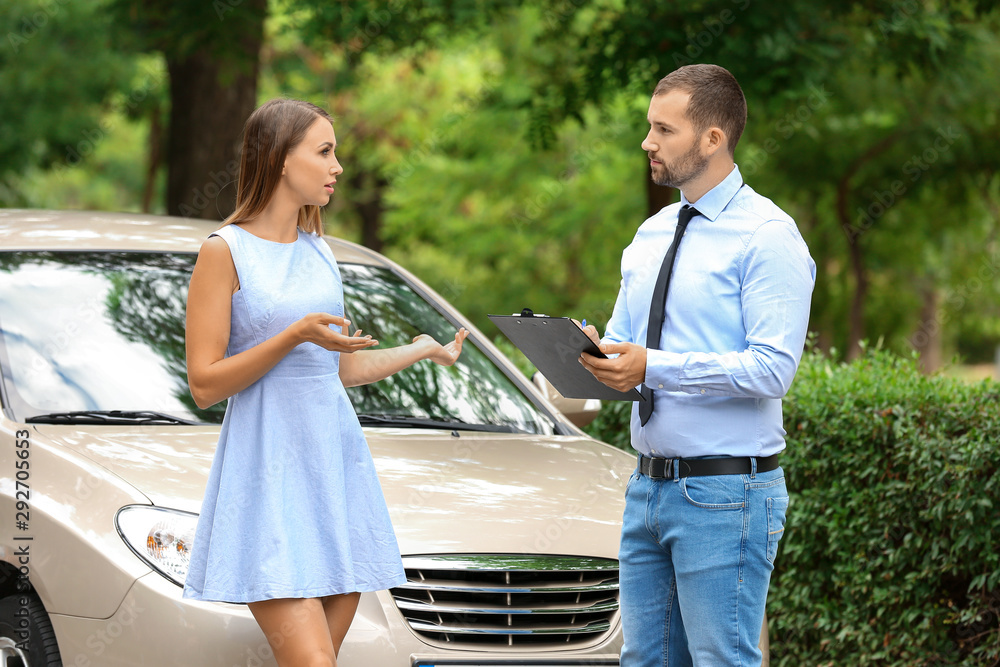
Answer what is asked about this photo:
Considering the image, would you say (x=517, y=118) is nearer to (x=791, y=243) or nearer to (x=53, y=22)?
(x=53, y=22)

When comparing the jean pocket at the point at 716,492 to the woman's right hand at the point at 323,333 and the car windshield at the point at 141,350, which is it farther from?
the car windshield at the point at 141,350

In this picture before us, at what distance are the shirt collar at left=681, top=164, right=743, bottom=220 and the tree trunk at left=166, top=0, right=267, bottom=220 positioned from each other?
6.77 meters

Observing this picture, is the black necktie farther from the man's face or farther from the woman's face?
the woman's face

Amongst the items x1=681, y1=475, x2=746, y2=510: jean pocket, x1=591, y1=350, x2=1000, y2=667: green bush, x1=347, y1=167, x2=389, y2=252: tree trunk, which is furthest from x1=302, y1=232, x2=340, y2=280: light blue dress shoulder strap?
x1=347, y1=167, x2=389, y2=252: tree trunk

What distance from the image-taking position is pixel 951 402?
177 inches

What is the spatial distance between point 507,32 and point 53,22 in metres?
5.57

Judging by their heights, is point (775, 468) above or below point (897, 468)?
above

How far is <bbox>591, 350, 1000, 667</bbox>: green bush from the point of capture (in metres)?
4.26

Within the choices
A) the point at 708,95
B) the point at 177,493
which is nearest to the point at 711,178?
the point at 708,95

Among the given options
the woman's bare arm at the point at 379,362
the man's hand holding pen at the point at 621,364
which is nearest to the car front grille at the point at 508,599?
the woman's bare arm at the point at 379,362

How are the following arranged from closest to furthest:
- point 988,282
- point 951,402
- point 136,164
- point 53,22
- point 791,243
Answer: point 791,243
point 951,402
point 53,22
point 988,282
point 136,164

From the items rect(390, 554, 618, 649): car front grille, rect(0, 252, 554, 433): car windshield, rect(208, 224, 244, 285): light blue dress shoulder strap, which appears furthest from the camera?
rect(0, 252, 554, 433): car windshield

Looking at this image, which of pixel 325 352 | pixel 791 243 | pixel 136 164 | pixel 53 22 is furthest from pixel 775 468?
pixel 136 164

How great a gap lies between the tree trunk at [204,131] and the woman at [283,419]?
6422 mm
